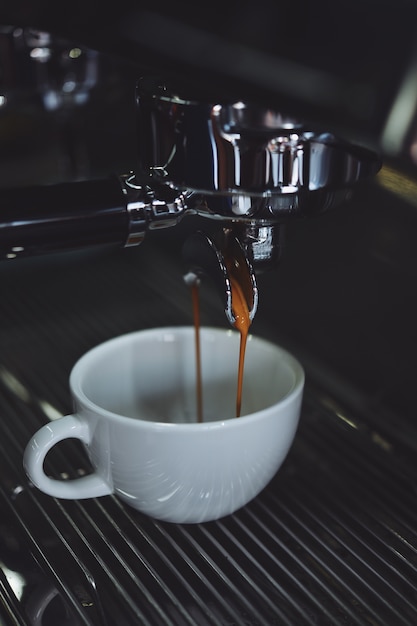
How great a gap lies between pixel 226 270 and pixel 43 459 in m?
0.13

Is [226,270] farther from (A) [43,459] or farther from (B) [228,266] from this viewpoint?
(A) [43,459]

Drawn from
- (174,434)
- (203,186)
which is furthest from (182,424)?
(203,186)

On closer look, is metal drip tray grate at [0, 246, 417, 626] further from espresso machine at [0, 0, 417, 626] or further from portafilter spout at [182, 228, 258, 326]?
portafilter spout at [182, 228, 258, 326]

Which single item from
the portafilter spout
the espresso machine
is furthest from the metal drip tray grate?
the portafilter spout

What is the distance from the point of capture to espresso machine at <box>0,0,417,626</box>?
1.14 ft

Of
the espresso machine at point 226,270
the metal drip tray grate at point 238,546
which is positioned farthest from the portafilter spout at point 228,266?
the metal drip tray grate at point 238,546

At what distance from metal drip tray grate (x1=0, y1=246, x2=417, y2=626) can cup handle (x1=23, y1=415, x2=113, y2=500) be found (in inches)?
0.8

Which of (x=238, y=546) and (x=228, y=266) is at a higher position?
(x=228, y=266)

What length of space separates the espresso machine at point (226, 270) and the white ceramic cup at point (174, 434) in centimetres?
2

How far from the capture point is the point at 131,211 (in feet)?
1.21

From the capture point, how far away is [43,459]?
0.40 meters

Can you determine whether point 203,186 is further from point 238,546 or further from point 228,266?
point 238,546

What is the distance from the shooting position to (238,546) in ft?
1.29

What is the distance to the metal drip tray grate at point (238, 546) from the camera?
0.35 m
